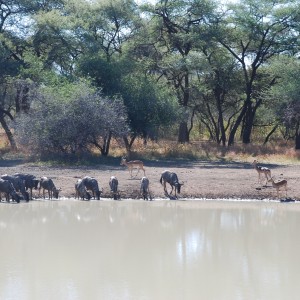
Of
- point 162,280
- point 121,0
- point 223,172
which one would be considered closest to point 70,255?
point 162,280

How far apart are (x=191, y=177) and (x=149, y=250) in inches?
453

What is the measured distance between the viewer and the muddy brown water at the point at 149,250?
36.6ft

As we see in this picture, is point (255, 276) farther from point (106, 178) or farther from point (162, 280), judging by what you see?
point (106, 178)

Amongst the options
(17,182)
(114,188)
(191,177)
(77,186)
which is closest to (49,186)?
(77,186)

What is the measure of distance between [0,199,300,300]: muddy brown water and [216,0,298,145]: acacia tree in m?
19.2

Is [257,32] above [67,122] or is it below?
above

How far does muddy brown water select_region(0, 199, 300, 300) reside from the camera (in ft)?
36.6

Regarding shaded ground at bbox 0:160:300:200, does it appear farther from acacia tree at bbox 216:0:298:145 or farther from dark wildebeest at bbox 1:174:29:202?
acacia tree at bbox 216:0:298:145

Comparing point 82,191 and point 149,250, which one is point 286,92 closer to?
point 82,191

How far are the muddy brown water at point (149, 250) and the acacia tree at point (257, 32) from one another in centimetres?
1919

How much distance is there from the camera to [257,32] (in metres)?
39.4

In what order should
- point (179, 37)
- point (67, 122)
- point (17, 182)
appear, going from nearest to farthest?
point (17, 182), point (67, 122), point (179, 37)

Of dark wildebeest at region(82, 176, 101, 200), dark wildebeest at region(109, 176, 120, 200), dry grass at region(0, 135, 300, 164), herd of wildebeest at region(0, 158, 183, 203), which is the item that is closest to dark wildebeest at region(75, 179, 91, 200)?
herd of wildebeest at region(0, 158, 183, 203)

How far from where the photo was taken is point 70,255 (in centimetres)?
1377
